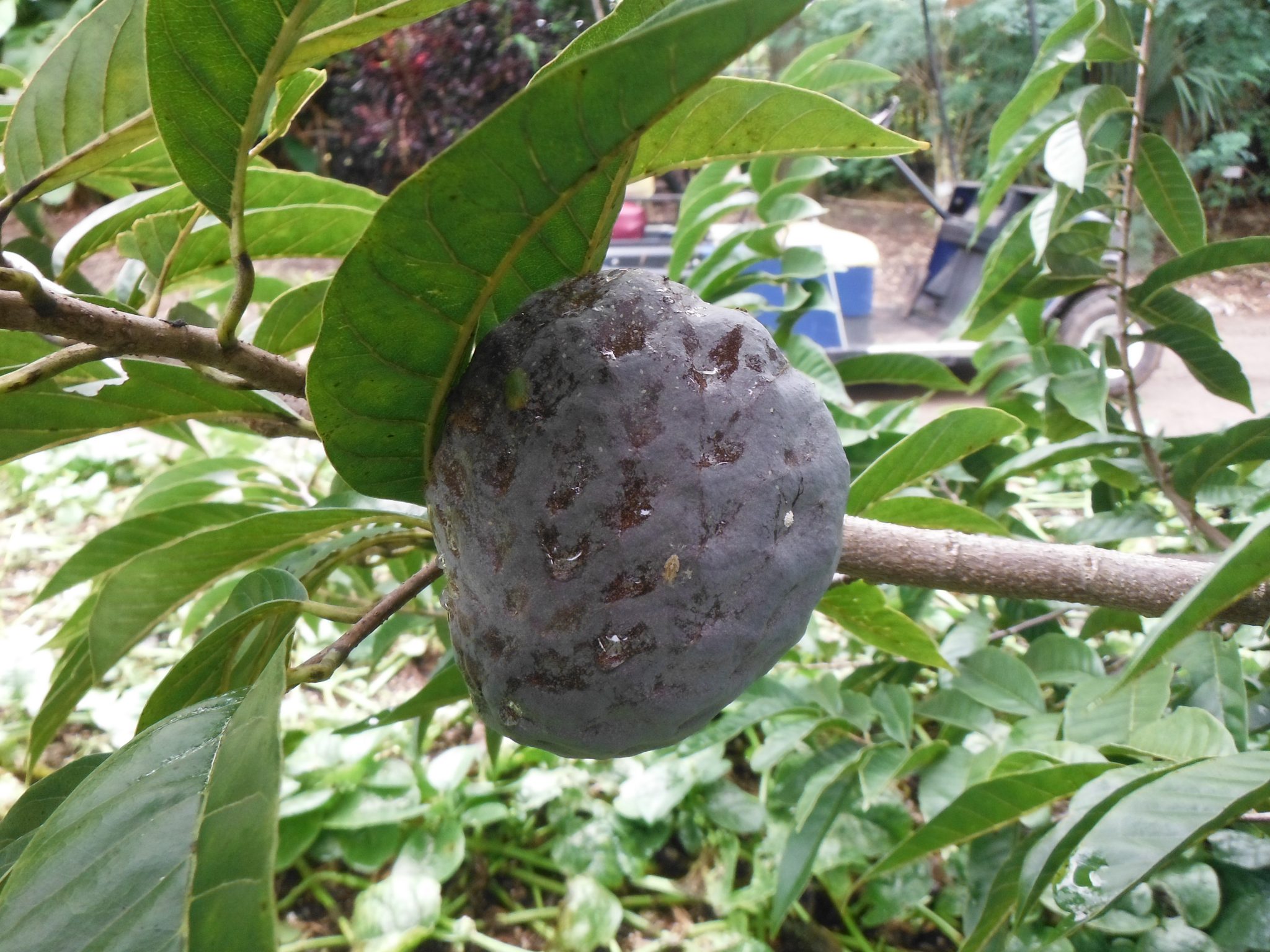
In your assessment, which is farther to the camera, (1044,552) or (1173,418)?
(1173,418)

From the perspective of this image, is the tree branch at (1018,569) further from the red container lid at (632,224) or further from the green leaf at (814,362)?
the red container lid at (632,224)

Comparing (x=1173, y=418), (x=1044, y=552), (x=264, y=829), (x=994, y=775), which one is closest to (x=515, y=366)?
(x=264, y=829)

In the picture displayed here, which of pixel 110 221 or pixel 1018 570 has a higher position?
pixel 110 221

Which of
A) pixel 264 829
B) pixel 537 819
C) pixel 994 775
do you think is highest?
pixel 264 829

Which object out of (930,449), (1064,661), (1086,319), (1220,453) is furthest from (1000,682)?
(1086,319)

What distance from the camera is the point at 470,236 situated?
340mm

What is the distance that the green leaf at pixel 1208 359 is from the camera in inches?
39.7

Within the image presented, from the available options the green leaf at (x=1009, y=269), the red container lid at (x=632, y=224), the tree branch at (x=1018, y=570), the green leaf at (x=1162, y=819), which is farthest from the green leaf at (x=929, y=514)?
the red container lid at (x=632, y=224)

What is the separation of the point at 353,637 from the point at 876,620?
0.43 m

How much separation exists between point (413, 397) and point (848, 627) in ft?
1.52

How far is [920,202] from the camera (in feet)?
25.1

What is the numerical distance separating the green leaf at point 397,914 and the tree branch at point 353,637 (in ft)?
3.58

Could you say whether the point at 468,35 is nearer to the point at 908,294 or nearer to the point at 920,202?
the point at 908,294

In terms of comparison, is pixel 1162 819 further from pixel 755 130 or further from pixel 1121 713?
pixel 755 130
